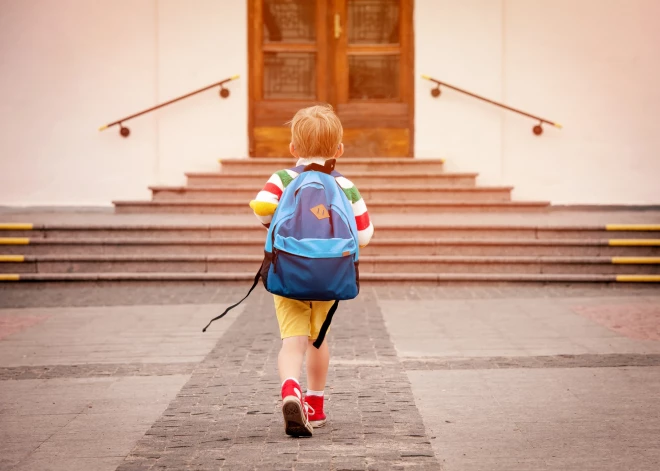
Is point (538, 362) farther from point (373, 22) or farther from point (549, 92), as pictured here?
point (373, 22)

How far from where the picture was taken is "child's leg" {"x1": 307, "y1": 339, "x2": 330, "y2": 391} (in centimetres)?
442

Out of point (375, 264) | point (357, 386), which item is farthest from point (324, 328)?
point (375, 264)

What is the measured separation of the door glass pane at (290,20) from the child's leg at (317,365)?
9562 millimetres

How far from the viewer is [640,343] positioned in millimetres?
6535

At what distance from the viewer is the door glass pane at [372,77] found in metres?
13.4

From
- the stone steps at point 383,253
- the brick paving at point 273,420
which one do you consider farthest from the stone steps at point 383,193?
the brick paving at point 273,420

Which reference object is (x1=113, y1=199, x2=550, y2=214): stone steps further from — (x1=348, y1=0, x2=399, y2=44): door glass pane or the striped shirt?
the striped shirt

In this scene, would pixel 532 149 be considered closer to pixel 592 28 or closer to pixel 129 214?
pixel 592 28

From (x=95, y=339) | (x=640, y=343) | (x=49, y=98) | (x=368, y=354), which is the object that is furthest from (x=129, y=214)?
(x=640, y=343)

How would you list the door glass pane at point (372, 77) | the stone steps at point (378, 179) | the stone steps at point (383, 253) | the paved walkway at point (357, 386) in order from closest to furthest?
the paved walkway at point (357, 386) < the stone steps at point (383, 253) < the stone steps at point (378, 179) < the door glass pane at point (372, 77)

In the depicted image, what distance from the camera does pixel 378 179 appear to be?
40.4 feet

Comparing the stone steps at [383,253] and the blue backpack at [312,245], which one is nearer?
the blue backpack at [312,245]

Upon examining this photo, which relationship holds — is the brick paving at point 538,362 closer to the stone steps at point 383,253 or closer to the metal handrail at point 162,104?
the stone steps at point 383,253

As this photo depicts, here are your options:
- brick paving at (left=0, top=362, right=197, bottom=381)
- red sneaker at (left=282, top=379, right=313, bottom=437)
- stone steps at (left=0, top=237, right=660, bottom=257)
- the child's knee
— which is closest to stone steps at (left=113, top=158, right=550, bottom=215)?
stone steps at (left=0, top=237, right=660, bottom=257)
